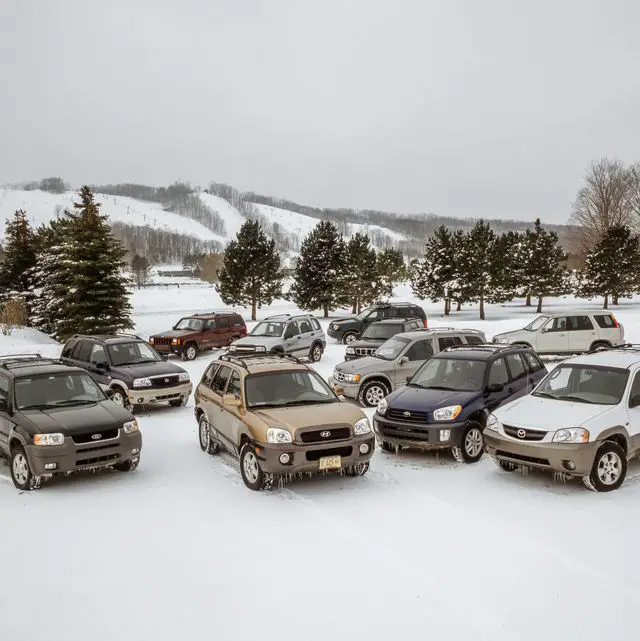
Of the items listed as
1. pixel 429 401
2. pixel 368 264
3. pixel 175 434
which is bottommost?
pixel 175 434

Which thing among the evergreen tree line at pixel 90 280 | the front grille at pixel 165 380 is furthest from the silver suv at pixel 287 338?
the evergreen tree line at pixel 90 280

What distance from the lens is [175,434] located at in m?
11.9

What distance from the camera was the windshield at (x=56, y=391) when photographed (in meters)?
9.14

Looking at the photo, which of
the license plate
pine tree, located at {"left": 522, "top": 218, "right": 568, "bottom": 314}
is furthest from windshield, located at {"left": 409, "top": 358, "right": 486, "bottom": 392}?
pine tree, located at {"left": 522, "top": 218, "right": 568, "bottom": 314}

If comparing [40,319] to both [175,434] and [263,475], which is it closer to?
[175,434]

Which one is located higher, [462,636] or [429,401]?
[429,401]

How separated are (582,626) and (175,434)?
349 inches

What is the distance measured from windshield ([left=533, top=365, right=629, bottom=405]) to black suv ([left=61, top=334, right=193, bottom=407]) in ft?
27.7

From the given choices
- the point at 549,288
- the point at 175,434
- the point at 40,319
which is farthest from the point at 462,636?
the point at 549,288

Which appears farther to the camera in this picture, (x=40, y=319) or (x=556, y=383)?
(x=40, y=319)

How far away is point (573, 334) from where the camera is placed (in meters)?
20.8

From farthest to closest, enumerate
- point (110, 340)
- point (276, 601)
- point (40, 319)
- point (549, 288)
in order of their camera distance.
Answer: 1. point (549, 288)
2. point (40, 319)
3. point (110, 340)
4. point (276, 601)

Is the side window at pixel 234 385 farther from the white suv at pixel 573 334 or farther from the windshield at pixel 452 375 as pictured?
the white suv at pixel 573 334

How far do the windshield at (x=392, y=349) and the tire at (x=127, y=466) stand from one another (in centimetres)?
688
